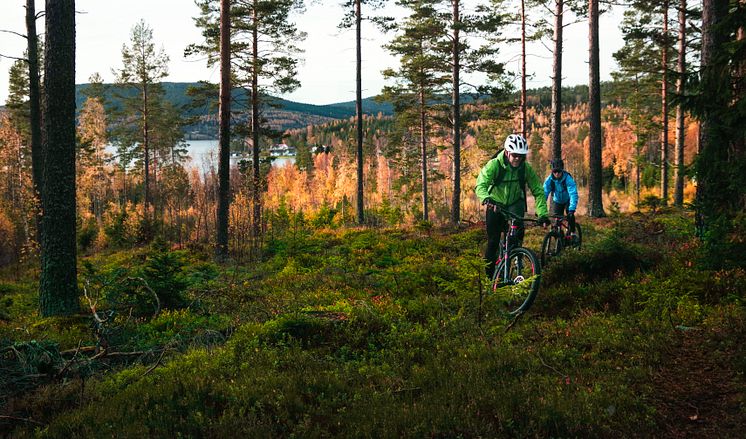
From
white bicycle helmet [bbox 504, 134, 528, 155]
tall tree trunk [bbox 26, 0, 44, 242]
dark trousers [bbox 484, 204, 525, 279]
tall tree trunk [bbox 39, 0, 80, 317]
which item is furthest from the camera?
tall tree trunk [bbox 26, 0, 44, 242]

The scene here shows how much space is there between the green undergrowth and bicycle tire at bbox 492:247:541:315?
253 mm

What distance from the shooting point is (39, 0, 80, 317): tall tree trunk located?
7.42 metres

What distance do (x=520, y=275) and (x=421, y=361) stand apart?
227 cm

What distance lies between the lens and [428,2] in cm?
2420

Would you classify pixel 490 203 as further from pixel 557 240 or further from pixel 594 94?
pixel 594 94

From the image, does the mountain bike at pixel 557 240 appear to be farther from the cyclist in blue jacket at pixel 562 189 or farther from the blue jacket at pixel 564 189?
the blue jacket at pixel 564 189

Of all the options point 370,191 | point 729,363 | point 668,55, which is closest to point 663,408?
point 729,363

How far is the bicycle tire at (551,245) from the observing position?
9165 mm

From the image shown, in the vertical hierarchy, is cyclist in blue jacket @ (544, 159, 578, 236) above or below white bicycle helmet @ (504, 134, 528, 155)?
below

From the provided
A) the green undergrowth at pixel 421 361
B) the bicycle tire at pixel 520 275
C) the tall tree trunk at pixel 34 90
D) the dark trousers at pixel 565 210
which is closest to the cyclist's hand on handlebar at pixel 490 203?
the bicycle tire at pixel 520 275

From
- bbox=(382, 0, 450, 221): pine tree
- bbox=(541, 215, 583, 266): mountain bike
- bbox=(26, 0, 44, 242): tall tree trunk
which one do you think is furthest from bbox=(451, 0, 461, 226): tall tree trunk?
bbox=(26, 0, 44, 242): tall tree trunk

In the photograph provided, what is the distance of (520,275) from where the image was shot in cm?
646

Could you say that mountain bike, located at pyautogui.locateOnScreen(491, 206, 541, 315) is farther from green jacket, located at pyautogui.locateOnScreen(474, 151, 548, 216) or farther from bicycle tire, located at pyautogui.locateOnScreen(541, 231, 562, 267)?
bicycle tire, located at pyautogui.locateOnScreen(541, 231, 562, 267)

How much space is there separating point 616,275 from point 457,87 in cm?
1921
